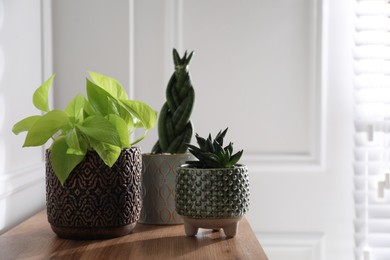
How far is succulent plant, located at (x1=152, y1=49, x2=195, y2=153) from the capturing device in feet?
3.25

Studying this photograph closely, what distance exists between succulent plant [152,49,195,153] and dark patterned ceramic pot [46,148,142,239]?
0.49ft

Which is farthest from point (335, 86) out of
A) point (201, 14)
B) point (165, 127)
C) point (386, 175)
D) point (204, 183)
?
point (204, 183)

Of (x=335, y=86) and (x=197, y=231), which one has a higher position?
(x=335, y=86)

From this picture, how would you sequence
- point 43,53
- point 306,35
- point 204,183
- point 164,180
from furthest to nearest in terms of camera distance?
point 306,35
point 43,53
point 164,180
point 204,183

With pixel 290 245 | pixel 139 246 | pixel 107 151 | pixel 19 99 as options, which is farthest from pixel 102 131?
pixel 290 245

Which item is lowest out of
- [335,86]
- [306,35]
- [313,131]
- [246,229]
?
[246,229]

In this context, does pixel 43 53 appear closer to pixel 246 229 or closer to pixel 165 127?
pixel 165 127

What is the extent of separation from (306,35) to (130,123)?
0.61 meters

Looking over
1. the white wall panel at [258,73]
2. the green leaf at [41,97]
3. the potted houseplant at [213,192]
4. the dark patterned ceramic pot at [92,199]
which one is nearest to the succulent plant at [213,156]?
the potted houseplant at [213,192]

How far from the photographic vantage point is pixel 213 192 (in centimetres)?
84

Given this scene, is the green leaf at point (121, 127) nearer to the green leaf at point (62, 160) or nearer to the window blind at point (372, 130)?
the green leaf at point (62, 160)

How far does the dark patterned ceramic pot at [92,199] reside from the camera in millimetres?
829

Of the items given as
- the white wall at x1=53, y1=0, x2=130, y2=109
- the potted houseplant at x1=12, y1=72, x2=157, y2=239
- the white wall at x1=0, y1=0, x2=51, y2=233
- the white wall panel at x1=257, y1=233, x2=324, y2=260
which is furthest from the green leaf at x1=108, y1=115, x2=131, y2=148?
the white wall panel at x1=257, y1=233, x2=324, y2=260

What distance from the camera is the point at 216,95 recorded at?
1371 mm
